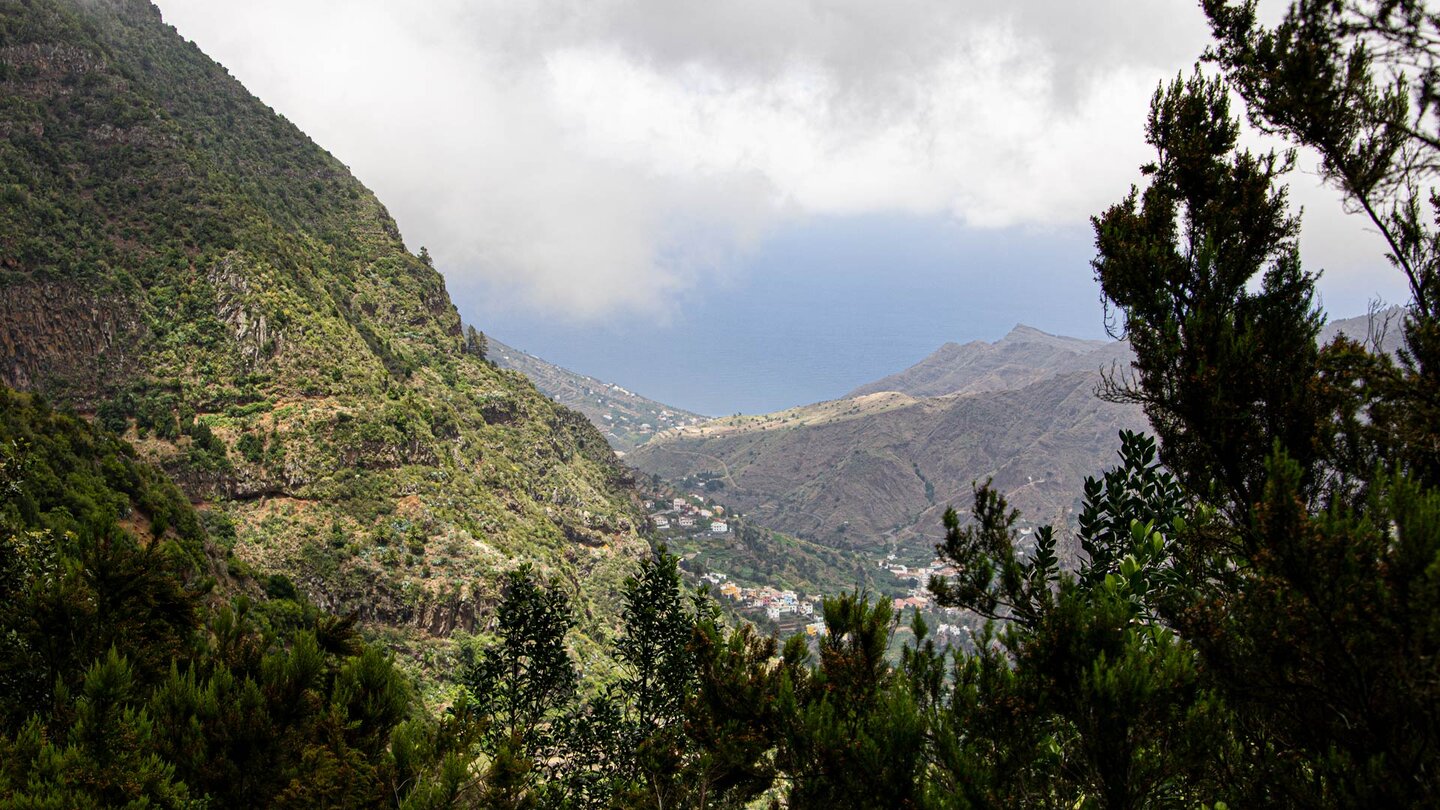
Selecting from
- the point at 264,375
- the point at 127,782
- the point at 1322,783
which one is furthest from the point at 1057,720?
the point at 264,375

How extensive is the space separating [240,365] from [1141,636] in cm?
4493

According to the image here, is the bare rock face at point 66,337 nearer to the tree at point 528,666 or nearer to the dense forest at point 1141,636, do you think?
the dense forest at point 1141,636

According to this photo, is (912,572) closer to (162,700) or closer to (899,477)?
(899,477)

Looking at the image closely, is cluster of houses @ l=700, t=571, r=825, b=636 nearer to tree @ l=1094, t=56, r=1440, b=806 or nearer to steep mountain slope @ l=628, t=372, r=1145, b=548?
steep mountain slope @ l=628, t=372, r=1145, b=548

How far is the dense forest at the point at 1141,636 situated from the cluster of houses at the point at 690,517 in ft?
340

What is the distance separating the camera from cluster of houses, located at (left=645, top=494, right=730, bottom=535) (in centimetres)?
11775

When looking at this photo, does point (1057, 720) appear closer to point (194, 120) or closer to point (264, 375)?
point (264, 375)

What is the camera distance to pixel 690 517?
4929 inches

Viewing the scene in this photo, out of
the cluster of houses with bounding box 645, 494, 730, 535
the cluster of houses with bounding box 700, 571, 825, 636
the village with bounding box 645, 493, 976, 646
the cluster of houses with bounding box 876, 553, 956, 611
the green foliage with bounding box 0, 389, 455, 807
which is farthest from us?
the cluster of houses with bounding box 645, 494, 730, 535

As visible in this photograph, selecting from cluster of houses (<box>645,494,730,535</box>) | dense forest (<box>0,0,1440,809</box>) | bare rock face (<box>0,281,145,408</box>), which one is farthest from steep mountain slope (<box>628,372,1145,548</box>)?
dense forest (<box>0,0,1440,809</box>)

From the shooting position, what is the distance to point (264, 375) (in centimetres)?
3938

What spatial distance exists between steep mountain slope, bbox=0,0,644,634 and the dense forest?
85.7 feet

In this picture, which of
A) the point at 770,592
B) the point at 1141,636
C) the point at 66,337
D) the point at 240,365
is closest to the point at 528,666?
the point at 1141,636

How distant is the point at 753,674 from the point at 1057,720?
3210 millimetres
